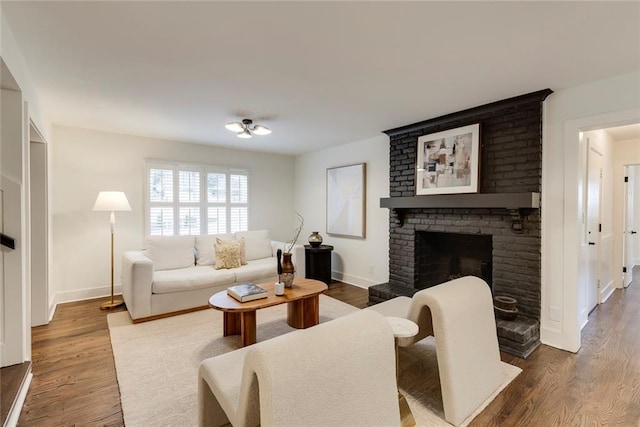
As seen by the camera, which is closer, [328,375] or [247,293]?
[328,375]

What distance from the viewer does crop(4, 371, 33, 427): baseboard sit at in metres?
1.70

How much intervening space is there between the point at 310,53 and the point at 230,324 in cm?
259

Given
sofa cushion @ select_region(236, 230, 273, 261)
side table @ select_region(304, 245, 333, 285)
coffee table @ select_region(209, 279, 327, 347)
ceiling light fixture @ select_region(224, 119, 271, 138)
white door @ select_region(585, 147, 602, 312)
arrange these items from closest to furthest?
coffee table @ select_region(209, 279, 327, 347), white door @ select_region(585, 147, 602, 312), ceiling light fixture @ select_region(224, 119, 271, 138), sofa cushion @ select_region(236, 230, 273, 261), side table @ select_region(304, 245, 333, 285)

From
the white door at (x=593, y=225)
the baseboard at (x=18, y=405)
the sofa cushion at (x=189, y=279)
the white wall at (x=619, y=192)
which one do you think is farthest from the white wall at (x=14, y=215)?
the white wall at (x=619, y=192)

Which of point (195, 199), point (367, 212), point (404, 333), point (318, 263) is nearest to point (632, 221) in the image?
point (367, 212)

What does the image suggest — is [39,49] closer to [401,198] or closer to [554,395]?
[401,198]

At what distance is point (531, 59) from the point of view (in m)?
2.18

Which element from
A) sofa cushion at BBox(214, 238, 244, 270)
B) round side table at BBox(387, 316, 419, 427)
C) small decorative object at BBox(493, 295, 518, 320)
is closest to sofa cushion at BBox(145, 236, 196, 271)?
sofa cushion at BBox(214, 238, 244, 270)

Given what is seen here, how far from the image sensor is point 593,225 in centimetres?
356

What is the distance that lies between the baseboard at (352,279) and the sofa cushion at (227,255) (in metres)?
1.80

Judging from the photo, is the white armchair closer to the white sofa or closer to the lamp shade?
Result: the white sofa

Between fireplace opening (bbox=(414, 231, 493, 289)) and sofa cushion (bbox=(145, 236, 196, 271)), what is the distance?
319 centimetres

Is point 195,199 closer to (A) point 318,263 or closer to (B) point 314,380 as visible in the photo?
(A) point 318,263

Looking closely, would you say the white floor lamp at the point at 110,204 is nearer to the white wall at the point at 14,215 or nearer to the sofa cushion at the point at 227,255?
the sofa cushion at the point at 227,255
